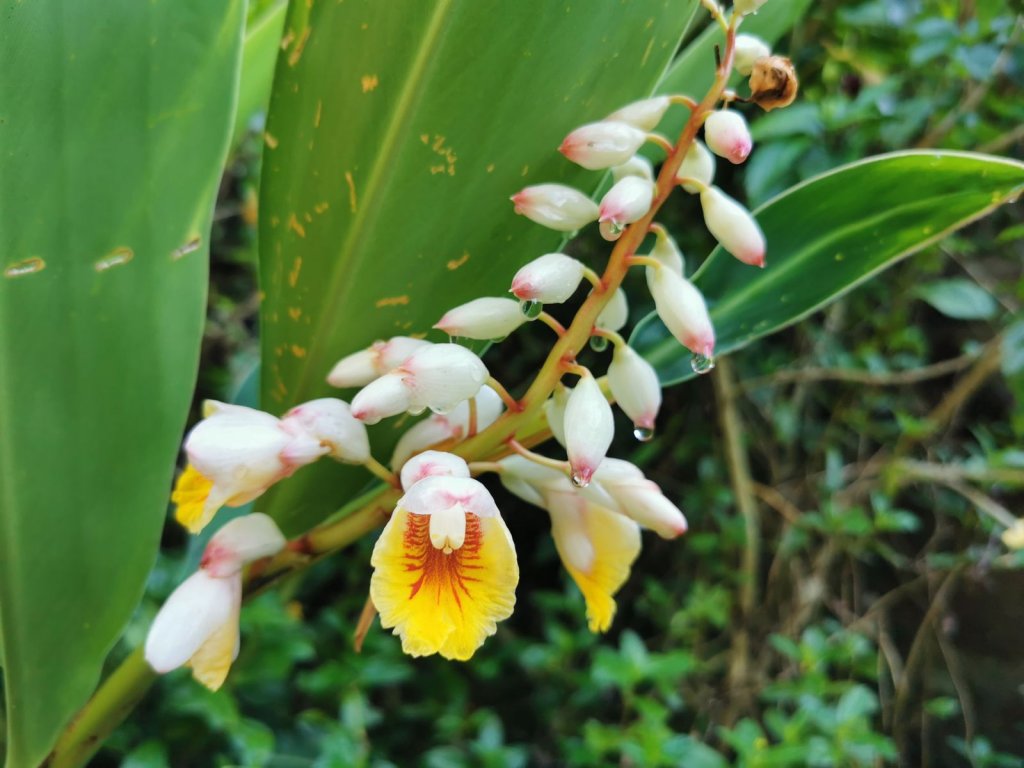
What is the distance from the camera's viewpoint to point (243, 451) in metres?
0.37

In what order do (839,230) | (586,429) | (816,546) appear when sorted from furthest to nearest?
(816,546) < (839,230) < (586,429)

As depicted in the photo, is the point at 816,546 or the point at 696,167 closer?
the point at 696,167

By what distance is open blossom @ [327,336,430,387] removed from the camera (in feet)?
1.27

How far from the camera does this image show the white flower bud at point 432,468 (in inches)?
13.8

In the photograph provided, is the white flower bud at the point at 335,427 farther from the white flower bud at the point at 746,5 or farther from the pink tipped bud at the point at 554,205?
the white flower bud at the point at 746,5

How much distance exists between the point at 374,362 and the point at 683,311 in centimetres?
16

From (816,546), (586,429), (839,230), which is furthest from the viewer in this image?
(816,546)

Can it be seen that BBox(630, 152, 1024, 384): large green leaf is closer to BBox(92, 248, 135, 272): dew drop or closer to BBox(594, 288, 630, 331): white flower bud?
BBox(594, 288, 630, 331): white flower bud

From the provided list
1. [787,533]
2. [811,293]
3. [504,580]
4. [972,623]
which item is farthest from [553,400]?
[972,623]

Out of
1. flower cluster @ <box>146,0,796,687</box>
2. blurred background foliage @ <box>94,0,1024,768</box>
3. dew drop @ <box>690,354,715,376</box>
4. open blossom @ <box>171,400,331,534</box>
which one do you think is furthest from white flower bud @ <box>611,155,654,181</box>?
blurred background foliage @ <box>94,0,1024,768</box>

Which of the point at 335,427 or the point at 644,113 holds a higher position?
the point at 644,113

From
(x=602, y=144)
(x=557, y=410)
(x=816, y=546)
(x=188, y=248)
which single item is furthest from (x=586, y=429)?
(x=816, y=546)

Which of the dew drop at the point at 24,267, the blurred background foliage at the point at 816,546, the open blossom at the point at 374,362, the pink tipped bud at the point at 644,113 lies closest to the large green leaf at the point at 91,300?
the dew drop at the point at 24,267

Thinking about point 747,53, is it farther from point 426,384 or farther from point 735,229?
point 426,384
